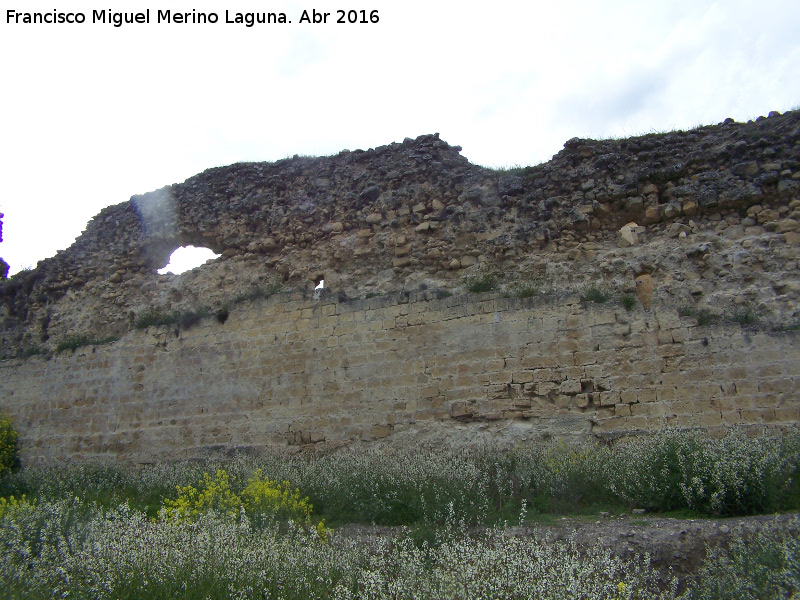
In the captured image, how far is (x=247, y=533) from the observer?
5195mm

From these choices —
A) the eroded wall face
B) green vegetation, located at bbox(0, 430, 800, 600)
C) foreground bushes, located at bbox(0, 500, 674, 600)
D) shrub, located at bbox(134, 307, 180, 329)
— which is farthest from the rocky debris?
foreground bushes, located at bbox(0, 500, 674, 600)

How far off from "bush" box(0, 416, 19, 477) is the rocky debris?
55.0 inches

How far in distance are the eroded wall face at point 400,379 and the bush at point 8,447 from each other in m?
0.15

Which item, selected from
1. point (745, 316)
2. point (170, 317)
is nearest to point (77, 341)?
point (170, 317)

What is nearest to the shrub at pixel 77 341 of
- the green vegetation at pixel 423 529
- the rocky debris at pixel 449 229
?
the rocky debris at pixel 449 229

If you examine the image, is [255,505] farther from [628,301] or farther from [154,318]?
[154,318]

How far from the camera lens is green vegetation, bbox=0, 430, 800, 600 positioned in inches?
160

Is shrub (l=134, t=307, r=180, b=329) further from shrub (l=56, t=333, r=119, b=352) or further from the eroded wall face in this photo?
shrub (l=56, t=333, r=119, b=352)

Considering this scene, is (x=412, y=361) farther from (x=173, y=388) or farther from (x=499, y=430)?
(x=173, y=388)

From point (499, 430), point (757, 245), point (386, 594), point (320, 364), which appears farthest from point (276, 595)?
point (757, 245)

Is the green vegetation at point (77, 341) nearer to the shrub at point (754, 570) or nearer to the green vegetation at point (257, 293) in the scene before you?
the green vegetation at point (257, 293)

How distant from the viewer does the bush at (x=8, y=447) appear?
1098 centimetres

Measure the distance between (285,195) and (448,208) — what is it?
2938mm

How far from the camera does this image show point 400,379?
8664 millimetres
